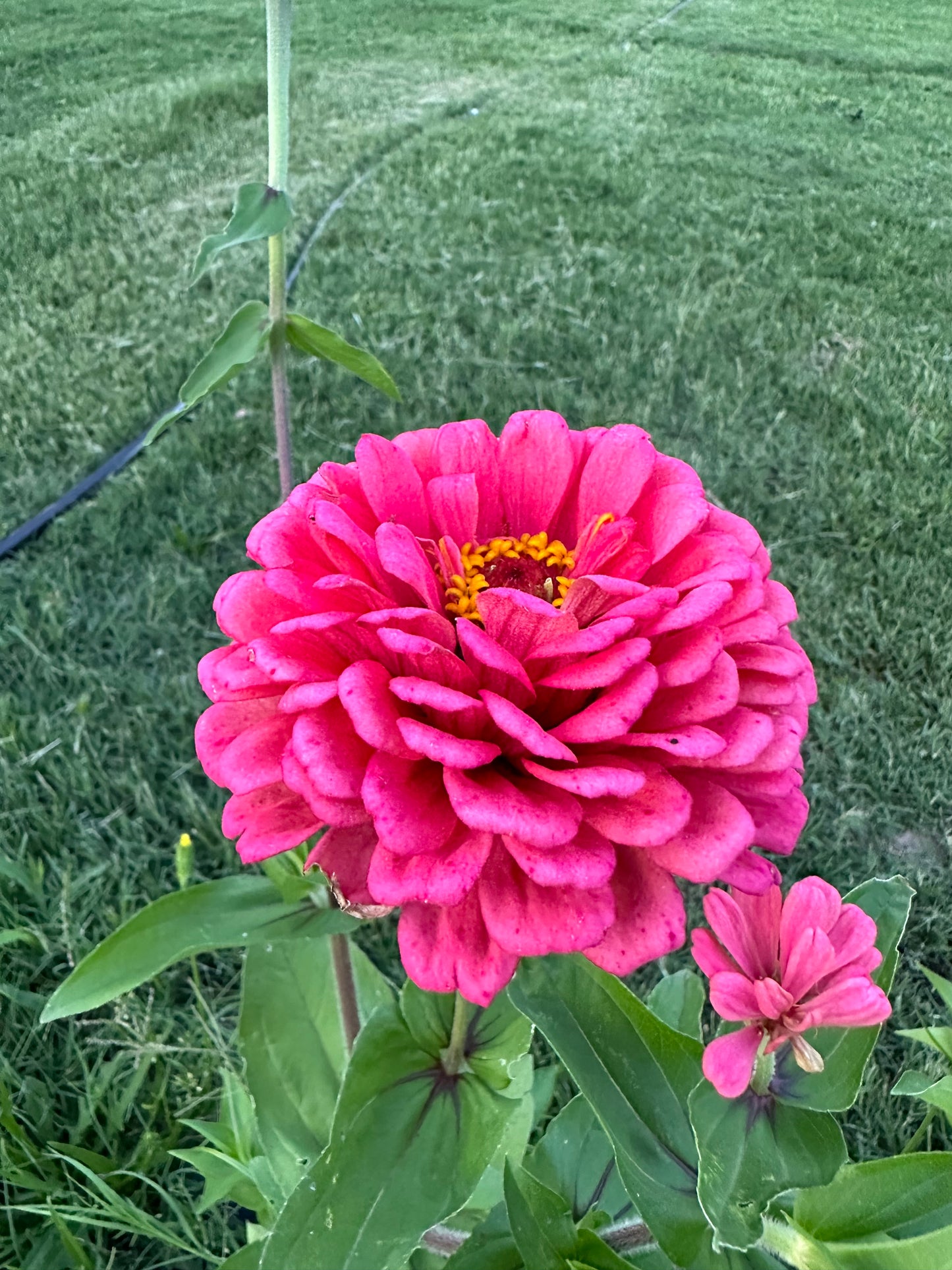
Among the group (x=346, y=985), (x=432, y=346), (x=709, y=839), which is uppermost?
(x=709, y=839)

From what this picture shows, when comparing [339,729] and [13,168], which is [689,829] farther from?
[13,168]

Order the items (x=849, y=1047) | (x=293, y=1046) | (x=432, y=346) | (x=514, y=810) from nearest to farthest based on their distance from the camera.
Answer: (x=514, y=810) < (x=849, y=1047) < (x=293, y=1046) < (x=432, y=346)

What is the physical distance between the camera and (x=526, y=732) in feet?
1.03

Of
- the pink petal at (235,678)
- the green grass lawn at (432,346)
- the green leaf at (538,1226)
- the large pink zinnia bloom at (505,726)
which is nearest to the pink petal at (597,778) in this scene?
the large pink zinnia bloom at (505,726)

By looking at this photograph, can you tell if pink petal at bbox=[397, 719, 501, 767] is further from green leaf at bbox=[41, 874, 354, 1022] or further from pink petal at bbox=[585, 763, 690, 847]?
green leaf at bbox=[41, 874, 354, 1022]

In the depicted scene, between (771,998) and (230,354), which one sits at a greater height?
(230,354)

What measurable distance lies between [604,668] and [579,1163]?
44cm

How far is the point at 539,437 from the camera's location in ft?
1.42

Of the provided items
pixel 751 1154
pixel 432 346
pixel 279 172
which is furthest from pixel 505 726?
pixel 432 346

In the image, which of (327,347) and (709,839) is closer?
(709,839)

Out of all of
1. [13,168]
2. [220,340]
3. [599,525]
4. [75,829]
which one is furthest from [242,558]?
[13,168]

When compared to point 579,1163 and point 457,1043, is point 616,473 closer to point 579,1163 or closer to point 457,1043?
point 457,1043

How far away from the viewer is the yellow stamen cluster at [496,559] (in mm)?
414

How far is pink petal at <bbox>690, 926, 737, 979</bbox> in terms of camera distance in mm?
356
